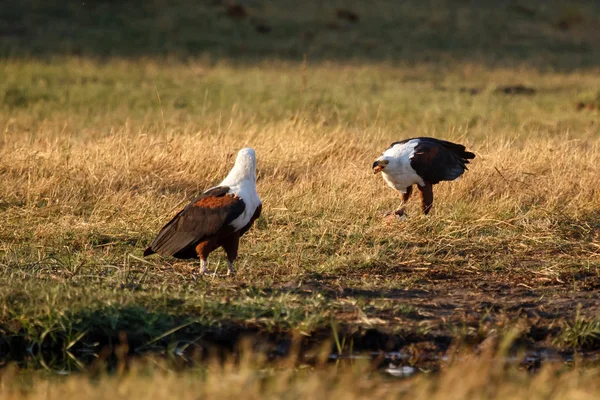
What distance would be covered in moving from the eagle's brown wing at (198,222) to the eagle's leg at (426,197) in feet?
7.62

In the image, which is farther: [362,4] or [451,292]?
[362,4]

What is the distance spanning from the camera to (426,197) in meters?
8.13

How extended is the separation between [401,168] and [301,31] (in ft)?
53.0

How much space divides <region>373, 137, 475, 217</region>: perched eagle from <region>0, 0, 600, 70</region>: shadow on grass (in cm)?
1246

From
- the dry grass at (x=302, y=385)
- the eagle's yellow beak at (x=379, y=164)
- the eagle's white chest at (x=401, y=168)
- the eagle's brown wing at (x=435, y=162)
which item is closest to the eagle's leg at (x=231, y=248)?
the dry grass at (x=302, y=385)

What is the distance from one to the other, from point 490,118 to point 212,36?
10.5m

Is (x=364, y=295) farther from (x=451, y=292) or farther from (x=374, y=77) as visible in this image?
(x=374, y=77)

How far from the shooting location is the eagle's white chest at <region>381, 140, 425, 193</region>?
7.93 metres

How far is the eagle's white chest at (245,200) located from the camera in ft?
20.3

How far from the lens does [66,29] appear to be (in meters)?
22.4

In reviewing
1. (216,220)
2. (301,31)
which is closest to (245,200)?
(216,220)

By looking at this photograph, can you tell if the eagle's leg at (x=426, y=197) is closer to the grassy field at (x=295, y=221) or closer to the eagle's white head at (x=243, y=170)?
the grassy field at (x=295, y=221)

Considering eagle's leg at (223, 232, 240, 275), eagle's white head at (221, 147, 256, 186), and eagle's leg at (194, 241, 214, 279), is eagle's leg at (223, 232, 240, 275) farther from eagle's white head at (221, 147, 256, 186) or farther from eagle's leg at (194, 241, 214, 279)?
eagle's white head at (221, 147, 256, 186)

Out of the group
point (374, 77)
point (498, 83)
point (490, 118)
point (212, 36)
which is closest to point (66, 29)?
point (212, 36)
